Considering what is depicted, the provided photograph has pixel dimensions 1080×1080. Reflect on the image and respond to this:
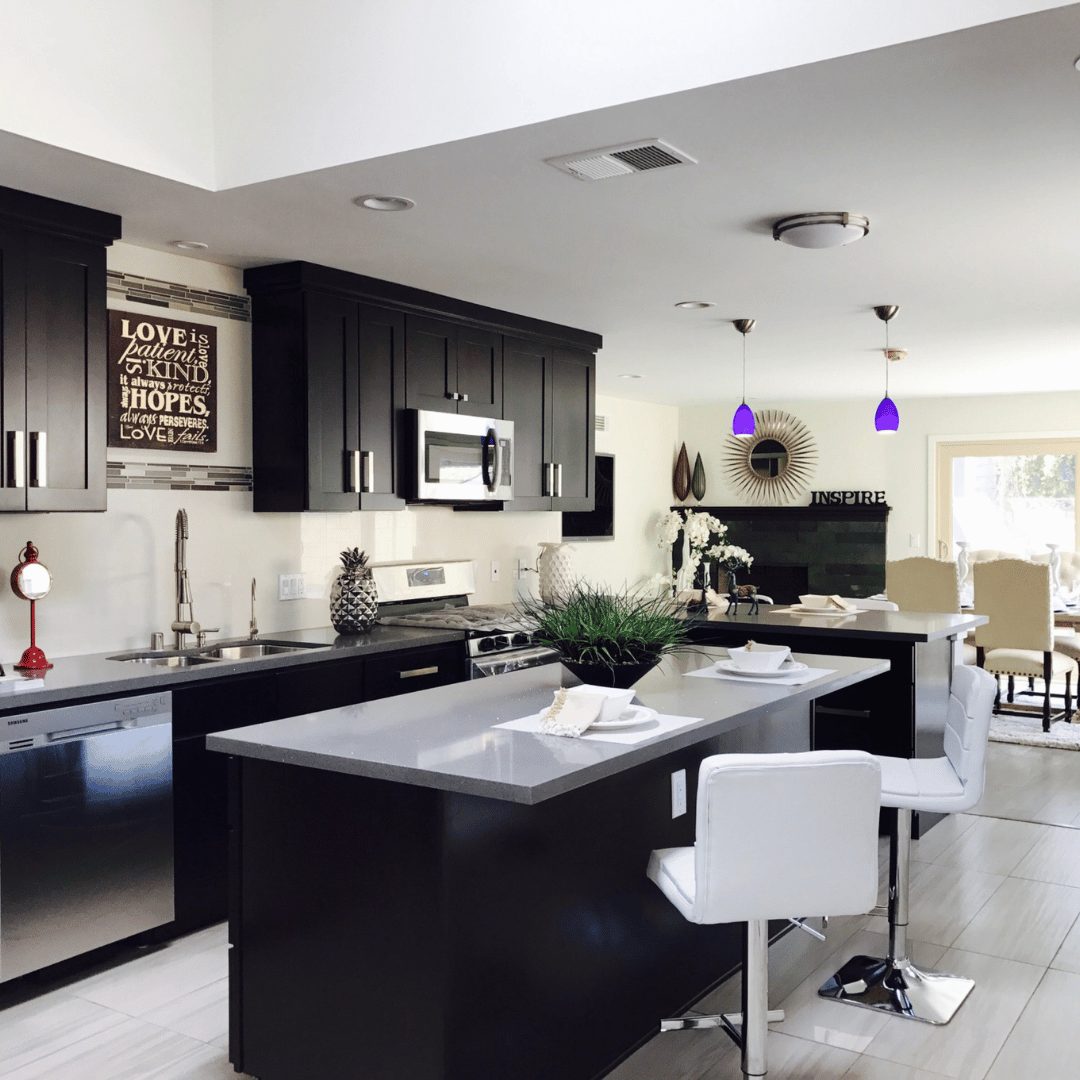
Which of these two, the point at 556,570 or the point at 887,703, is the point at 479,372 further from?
the point at 887,703

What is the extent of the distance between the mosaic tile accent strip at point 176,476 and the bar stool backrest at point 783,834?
8.82 ft

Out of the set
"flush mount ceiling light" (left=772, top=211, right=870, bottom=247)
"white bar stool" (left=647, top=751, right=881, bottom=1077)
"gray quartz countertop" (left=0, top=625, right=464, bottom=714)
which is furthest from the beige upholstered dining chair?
"white bar stool" (left=647, top=751, right=881, bottom=1077)

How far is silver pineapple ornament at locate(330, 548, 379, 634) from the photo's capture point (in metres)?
4.55

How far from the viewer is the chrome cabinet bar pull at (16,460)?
3.35m

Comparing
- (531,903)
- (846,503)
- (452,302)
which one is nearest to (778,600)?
(846,503)

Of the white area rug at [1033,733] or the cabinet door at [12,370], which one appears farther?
the white area rug at [1033,733]

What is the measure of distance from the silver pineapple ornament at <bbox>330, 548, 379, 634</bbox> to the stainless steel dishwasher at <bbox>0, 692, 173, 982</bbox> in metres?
1.19

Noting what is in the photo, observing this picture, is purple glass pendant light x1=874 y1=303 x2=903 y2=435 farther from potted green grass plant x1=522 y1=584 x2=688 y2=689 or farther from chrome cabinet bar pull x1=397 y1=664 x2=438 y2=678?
potted green grass plant x1=522 y1=584 x2=688 y2=689

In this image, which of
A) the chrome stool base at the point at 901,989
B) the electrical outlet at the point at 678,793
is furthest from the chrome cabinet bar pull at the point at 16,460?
the chrome stool base at the point at 901,989

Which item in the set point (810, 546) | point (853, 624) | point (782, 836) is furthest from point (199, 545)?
point (810, 546)

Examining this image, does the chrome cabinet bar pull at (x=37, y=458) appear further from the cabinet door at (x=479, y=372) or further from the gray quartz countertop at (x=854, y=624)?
the gray quartz countertop at (x=854, y=624)

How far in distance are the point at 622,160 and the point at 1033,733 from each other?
502 cm

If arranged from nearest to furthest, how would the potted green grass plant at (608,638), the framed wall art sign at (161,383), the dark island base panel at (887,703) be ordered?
the potted green grass plant at (608,638) < the framed wall art sign at (161,383) < the dark island base panel at (887,703)

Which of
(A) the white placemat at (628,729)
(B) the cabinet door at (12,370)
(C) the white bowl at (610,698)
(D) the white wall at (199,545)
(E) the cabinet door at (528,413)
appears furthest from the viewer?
(E) the cabinet door at (528,413)
